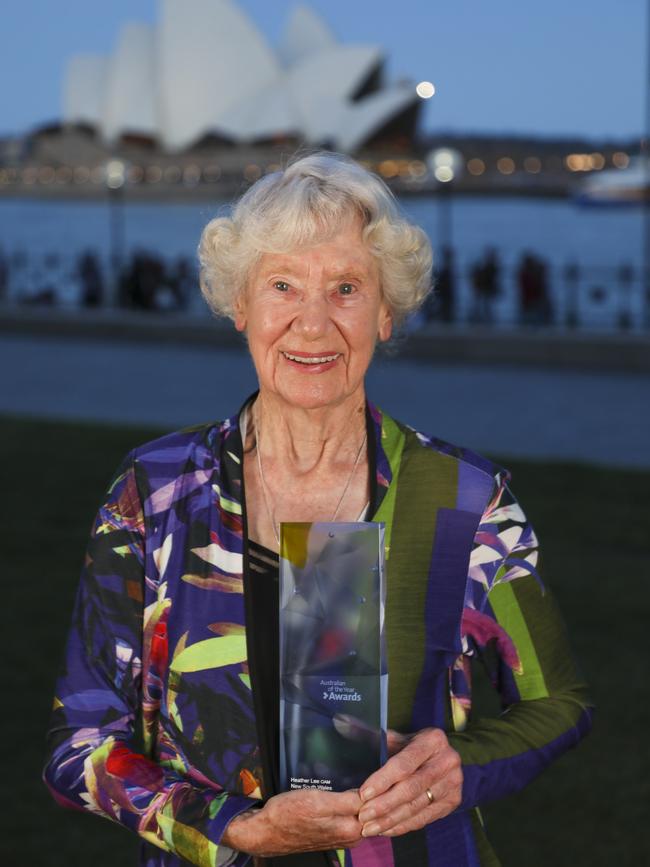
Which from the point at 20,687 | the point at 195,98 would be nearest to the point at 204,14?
the point at 195,98

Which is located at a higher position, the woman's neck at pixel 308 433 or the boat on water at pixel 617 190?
A: the boat on water at pixel 617 190

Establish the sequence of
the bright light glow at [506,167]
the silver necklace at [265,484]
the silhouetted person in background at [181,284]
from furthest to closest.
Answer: the bright light glow at [506,167], the silhouetted person in background at [181,284], the silver necklace at [265,484]

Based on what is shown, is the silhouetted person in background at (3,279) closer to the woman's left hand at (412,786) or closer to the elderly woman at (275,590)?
the elderly woman at (275,590)

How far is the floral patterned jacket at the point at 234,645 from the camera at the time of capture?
1632mm

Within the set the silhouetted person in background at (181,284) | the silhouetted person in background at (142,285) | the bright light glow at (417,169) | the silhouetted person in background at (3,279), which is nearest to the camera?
the silhouetted person in background at (142,285)

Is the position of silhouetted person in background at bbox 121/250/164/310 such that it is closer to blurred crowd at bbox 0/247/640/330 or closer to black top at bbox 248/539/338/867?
blurred crowd at bbox 0/247/640/330

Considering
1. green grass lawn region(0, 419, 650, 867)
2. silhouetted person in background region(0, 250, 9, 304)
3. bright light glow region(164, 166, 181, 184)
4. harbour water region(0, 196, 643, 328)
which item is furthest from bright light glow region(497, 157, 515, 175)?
green grass lawn region(0, 419, 650, 867)

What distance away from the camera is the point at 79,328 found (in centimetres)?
1611

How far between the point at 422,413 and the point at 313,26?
160ft

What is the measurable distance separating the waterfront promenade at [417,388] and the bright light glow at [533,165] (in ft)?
279

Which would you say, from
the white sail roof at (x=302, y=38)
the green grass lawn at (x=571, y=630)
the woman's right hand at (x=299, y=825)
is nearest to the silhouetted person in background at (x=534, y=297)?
the green grass lawn at (x=571, y=630)

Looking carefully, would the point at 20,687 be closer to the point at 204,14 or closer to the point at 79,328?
the point at 79,328

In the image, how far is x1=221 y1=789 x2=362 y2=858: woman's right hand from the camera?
4.71 feet

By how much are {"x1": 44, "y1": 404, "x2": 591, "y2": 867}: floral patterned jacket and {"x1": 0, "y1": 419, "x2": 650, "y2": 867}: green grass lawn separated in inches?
74.2
